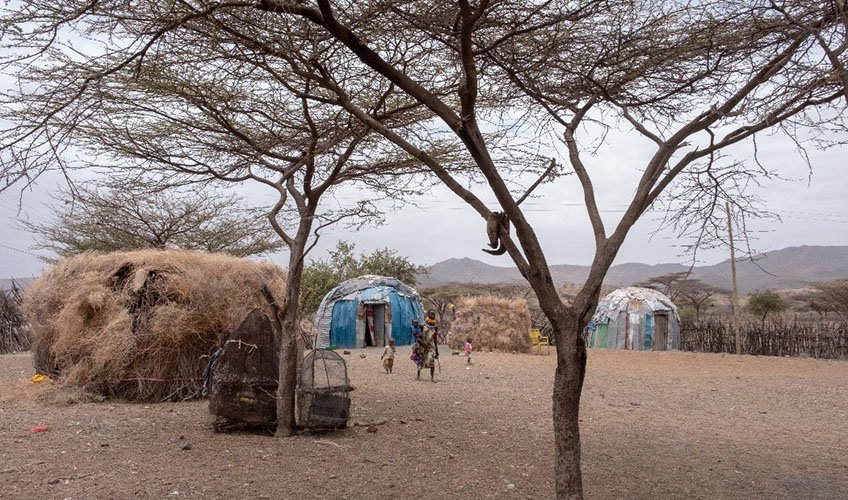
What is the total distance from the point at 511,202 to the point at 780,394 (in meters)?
Result: 9.70

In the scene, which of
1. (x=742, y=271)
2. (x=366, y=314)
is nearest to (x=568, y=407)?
(x=366, y=314)

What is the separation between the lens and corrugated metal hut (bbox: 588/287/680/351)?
2503 cm

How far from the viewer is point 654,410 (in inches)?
375

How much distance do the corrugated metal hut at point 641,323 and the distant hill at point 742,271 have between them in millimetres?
46152

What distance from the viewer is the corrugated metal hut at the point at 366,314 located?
22.1 meters

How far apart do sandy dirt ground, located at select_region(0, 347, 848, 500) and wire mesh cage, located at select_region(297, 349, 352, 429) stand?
22 centimetres

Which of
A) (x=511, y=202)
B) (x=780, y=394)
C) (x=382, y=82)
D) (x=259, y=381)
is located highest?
(x=382, y=82)

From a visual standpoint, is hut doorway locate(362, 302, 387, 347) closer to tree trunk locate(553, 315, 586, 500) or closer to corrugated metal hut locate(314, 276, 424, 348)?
corrugated metal hut locate(314, 276, 424, 348)

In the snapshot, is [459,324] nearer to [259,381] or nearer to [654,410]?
[654,410]

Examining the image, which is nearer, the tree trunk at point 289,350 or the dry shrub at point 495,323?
the tree trunk at point 289,350

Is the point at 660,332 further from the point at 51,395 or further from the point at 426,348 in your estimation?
the point at 51,395

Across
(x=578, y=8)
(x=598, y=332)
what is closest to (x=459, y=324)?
(x=598, y=332)

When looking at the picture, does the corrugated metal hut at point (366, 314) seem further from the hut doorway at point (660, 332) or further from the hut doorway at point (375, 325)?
the hut doorway at point (660, 332)

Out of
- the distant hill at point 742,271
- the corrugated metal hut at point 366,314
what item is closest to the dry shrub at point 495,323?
the corrugated metal hut at point 366,314
